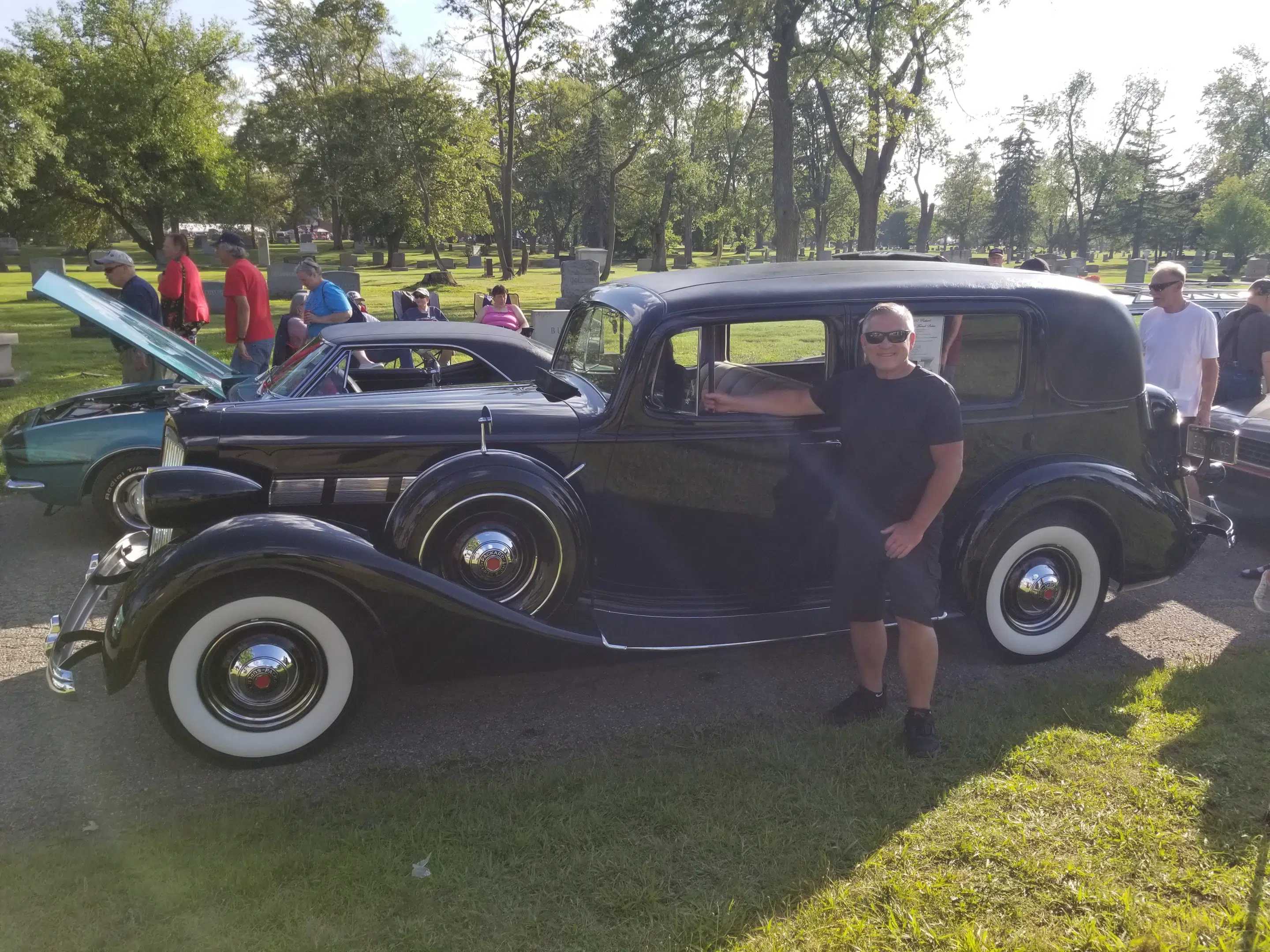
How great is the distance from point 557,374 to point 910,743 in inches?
103

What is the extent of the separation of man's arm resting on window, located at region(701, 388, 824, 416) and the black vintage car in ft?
0.19

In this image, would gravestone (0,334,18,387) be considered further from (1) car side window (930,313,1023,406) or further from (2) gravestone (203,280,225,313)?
(1) car side window (930,313,1023,406)

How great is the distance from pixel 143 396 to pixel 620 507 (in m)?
4.53

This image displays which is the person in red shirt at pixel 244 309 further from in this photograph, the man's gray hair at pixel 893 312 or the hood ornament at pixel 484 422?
the man's gray hair at pixel 893 312

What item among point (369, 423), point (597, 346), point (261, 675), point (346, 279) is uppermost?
point (346, 279)

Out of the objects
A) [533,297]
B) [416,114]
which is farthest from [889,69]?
[416,114]

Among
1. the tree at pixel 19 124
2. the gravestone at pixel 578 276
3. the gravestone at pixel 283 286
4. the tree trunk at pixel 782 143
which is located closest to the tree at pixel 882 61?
the tree trunk at pixel 782 143

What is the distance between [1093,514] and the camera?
14.4 ft

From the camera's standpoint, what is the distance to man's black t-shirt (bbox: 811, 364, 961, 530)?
135 inches

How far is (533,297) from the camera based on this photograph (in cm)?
2730

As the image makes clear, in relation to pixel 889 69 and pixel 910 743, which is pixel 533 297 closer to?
pixel 889 69

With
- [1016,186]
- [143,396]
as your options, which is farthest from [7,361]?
[1016,186]

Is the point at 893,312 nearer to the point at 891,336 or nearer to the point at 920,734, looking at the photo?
the point at 891,336

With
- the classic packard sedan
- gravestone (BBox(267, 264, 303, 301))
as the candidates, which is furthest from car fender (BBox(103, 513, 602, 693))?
gravestone (BBox(267, 264, 303, 301))
